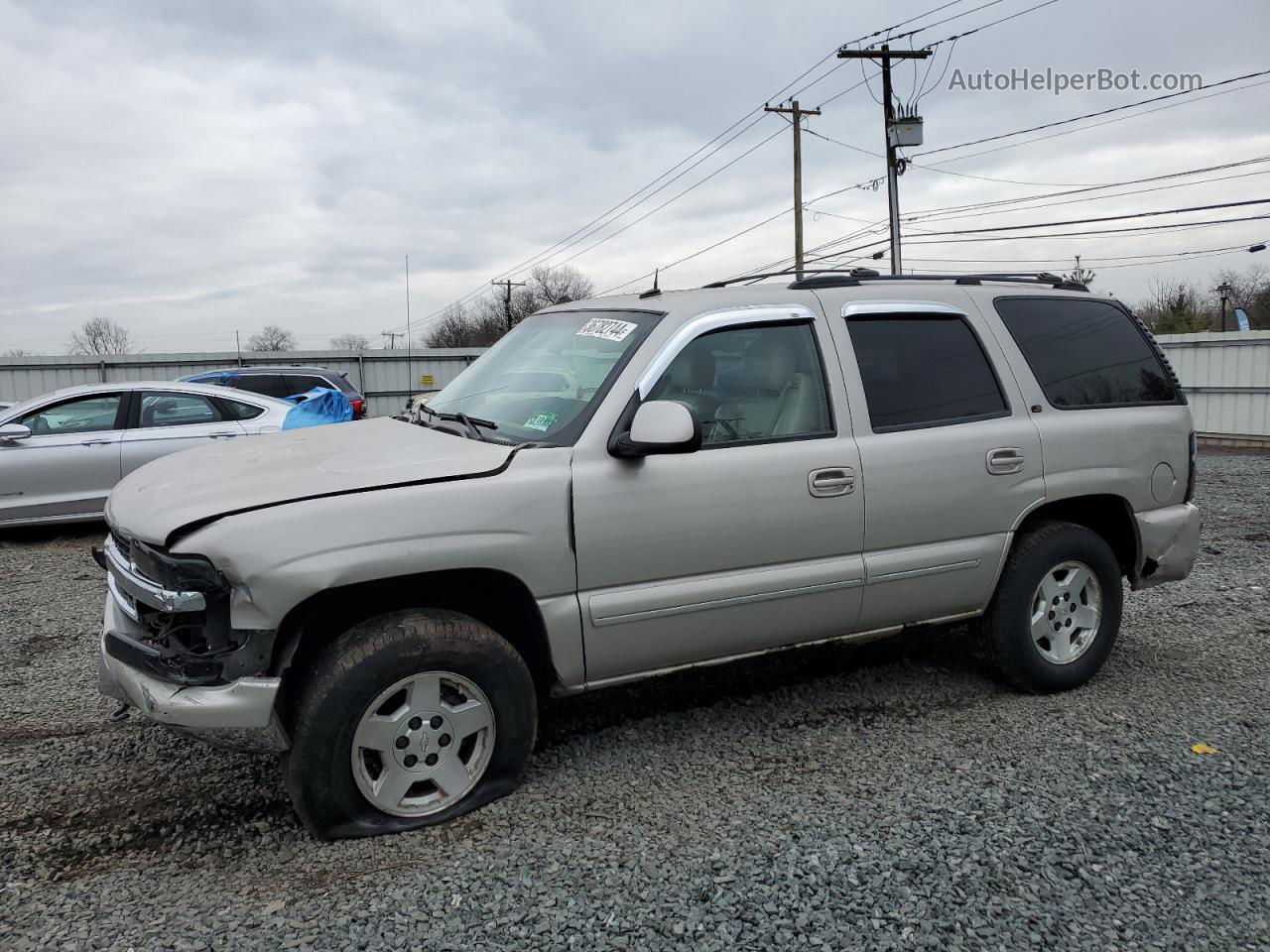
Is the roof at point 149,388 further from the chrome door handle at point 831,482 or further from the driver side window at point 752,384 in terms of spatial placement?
the chrome door handle at point 831,482

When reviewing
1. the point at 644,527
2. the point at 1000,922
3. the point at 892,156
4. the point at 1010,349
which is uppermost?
the point at 892,156

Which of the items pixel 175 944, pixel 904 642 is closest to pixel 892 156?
pixel 904 642

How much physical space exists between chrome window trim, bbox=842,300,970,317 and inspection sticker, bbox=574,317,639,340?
98 cm

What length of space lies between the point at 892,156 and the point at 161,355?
1896cm

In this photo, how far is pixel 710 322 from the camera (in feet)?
12.3

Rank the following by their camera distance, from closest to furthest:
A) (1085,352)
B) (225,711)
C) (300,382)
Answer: (225,711)
(1085,352)
(300,382)

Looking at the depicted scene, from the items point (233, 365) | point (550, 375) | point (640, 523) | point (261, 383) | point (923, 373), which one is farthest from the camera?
point (233, 365)

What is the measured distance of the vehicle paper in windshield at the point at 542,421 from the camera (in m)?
3.54

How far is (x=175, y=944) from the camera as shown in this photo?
2.62 meters

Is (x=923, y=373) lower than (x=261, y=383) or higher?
lower

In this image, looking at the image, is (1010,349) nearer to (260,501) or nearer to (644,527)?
(644,527)

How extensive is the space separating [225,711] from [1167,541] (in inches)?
169

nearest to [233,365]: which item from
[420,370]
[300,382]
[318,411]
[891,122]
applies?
[420,370]

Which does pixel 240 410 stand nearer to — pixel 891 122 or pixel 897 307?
pixel 897 307
